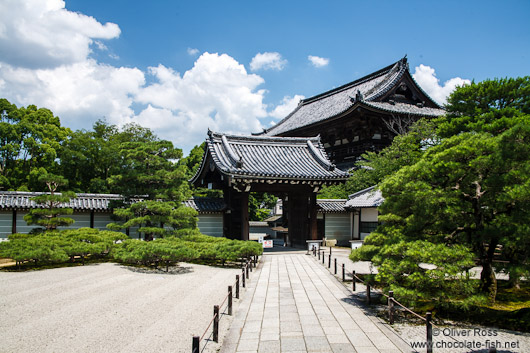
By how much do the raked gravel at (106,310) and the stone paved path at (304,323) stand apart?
2.01ft

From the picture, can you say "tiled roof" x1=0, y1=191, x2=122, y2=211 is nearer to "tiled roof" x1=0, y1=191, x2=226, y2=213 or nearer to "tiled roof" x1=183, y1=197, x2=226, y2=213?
"tiled roof" x1=0, y1=191, x2=226, y2=213

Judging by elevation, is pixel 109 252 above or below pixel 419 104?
below

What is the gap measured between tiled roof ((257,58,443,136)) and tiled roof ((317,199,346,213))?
6795 millimetres

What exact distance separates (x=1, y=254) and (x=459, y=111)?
61.7ft

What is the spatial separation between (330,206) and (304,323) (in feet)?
54.3

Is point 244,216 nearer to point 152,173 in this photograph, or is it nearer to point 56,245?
point 152,173

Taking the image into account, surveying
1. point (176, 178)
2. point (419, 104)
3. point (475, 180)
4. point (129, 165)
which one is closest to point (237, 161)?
point (176, 178)

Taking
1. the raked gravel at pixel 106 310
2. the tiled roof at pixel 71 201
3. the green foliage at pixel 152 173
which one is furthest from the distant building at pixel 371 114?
the raked gravel at pixel 106 310

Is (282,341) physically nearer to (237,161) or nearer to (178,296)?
(178,296)

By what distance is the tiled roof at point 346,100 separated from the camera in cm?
2727

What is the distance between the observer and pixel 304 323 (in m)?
7.14

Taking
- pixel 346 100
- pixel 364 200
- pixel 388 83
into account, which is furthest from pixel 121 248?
pixel 346 100

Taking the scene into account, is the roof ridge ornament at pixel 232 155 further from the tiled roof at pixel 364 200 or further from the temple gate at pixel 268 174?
the tiled roof at pixel 364 200

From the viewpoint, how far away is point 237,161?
17.8 metres
